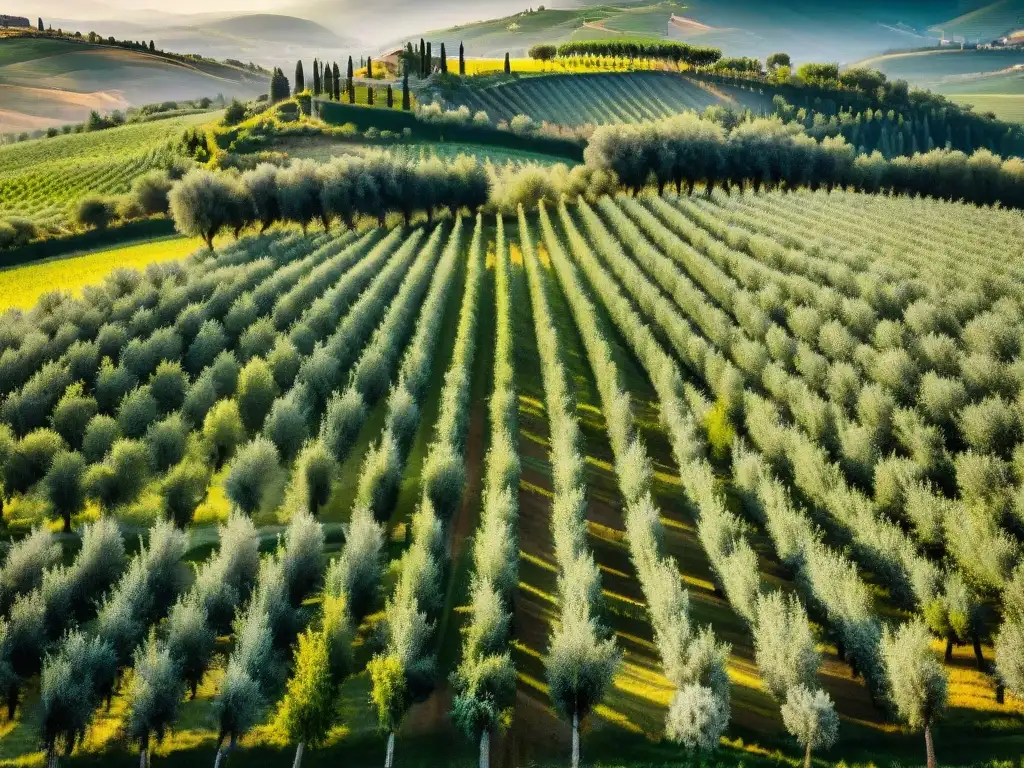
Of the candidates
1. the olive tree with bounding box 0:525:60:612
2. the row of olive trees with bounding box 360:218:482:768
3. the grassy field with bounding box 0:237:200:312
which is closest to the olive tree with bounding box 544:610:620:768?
the row of olive trees with bounding box 360:218:482:768

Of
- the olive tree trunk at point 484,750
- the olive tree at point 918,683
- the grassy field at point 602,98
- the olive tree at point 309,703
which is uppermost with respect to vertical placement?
the grassy field at point 602,98

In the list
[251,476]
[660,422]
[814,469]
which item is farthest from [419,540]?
[660,422]

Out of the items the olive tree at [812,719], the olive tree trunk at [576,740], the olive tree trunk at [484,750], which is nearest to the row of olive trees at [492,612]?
the olive tree trunk at [484,750]

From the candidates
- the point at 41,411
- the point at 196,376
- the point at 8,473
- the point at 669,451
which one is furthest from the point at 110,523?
the point at 669,451

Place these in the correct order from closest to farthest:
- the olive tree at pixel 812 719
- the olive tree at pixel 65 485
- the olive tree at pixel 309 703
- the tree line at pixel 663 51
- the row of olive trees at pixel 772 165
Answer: the olive tree at pixel 812 719 < the olive tree at pixel 309 703 < the olive tree at pixel 65 485 < the row of olive trees at pixel 772 165 < the tree line at pixel 663 51

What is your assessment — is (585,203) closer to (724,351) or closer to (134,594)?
(724,351)

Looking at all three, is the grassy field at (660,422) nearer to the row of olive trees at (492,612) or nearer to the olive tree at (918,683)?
the row of olive trees at (492,612)

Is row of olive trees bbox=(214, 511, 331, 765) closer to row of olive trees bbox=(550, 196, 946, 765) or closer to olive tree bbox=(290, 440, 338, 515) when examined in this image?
olive tree bbox=(290, 440, 338, 515)
